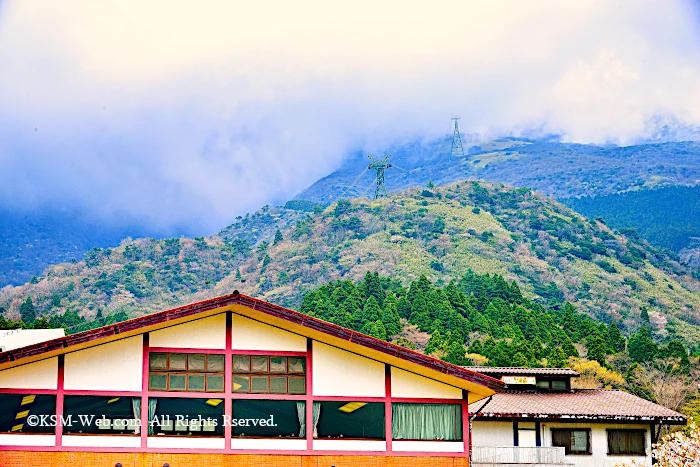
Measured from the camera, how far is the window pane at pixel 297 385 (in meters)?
19.5

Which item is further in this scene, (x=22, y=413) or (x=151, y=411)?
(x=151, y=411)

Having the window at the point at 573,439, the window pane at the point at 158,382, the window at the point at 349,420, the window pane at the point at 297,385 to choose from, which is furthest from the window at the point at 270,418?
the window at the point at 573,439

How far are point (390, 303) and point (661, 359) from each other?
32.9m

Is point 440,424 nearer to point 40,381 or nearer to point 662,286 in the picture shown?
point 40,381

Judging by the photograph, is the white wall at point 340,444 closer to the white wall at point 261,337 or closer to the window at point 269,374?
the window at point 269,374

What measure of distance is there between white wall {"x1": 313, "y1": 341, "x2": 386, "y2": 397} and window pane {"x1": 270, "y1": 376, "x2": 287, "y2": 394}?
1.97ft

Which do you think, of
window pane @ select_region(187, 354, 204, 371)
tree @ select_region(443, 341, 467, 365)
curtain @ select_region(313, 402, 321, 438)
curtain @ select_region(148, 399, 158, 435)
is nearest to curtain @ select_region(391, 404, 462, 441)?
A: curtain @ select_region(313, 402, 321, 438)

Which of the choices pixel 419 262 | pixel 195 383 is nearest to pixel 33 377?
pixel 195 383

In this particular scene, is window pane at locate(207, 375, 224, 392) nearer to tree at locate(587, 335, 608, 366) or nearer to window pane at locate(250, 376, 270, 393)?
window pane at locate(250, 376, 270, 393)

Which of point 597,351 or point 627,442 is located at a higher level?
point 597,351

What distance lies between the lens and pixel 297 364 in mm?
Result: 19578

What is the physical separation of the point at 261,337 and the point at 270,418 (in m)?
1.61

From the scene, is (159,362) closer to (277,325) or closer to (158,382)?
(158,382)

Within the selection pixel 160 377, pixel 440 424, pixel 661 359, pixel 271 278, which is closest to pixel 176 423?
pixel 160 377
